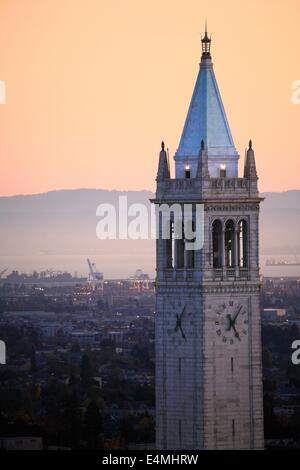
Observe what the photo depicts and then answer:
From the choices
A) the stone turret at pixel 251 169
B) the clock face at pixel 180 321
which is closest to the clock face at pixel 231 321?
the clock face at pixel 180 321

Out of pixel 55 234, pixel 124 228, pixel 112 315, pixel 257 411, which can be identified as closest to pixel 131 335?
pixel 55 234

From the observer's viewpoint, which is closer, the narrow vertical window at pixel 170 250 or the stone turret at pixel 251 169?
the stone turret at pixel 251 169

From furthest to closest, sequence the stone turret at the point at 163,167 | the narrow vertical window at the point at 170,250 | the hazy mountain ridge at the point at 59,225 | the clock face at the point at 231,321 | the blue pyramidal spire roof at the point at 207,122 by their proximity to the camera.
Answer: the hazy mountain ridge at the point at 59,225, the narrow vertical window at the point at 170,250, the clock face at the point at 231,321, the stone turret at the point at 163,167, the blue pyramidal spire roof at the point at 207,122

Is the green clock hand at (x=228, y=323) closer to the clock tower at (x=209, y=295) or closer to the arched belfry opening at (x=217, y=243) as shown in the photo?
the clock tower at (x=209, y=295)

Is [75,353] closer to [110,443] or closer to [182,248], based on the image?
[110,443]

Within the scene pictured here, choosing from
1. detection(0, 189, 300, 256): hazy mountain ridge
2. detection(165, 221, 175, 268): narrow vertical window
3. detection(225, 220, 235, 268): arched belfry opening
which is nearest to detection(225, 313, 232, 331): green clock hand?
detection(225, 220, 235, 268): arched belfry opening

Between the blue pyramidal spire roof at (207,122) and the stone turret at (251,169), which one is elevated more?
the blue pyramidal spire roof at (207,122)

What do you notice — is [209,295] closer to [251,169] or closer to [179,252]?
[179,252]
